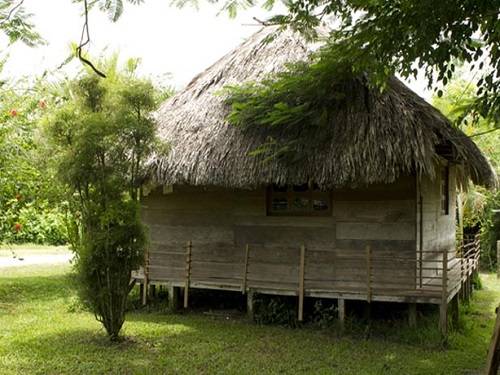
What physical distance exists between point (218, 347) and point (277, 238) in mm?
2620

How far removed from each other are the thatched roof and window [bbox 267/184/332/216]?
3.10 ft

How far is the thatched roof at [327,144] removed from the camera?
8180mm

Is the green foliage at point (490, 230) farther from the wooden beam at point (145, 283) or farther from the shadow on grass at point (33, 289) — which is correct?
the shadow on grass at point (33, 289)

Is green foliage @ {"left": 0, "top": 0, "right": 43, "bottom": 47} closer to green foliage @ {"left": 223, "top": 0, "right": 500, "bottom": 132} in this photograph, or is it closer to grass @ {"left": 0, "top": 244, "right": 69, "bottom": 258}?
green foliage @ {"left": 223, "top": 0, "right": 500, "bottom": 132}

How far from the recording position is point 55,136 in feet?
24.1

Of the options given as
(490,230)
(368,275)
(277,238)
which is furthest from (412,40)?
(490,230)

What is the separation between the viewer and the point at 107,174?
7.54 metres

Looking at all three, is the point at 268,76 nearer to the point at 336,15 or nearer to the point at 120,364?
the point at 336,15

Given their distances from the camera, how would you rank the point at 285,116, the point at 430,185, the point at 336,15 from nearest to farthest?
the point at 336,15 < the point at 285,116 < the point at 430,185

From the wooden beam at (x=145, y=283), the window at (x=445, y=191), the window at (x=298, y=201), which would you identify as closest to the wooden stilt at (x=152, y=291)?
the wooden beam at (x=145, y=283)

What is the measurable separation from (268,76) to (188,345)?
4.62m

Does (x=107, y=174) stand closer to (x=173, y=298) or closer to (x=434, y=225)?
(x=173, y=298)

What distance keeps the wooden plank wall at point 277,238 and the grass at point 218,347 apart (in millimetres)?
762

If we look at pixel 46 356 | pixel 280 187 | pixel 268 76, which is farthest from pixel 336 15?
pixel 46 356
